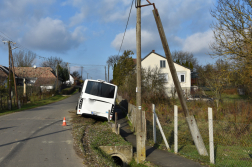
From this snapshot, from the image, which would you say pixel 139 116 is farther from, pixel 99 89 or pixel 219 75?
pixel 219 75

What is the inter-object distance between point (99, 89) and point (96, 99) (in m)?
0.70

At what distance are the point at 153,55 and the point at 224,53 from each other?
29.3m

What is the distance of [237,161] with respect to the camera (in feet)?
22.8

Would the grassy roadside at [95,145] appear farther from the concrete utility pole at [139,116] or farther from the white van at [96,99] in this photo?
the white van at [96,99]

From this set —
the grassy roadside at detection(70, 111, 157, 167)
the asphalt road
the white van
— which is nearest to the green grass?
the grassy roadside at detection(70, 111, 157, 167)

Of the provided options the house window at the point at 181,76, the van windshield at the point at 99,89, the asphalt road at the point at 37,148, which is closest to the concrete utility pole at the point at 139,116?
the asphalt road at the point at 37,148

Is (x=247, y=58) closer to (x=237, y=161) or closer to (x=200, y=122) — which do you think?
(x=200, y=122)

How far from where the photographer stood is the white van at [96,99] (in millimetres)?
13633

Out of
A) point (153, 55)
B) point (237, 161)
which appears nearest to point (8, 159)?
point (237, 161)

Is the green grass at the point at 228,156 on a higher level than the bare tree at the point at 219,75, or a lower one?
lower

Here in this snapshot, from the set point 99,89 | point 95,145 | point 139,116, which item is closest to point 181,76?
point 99,89

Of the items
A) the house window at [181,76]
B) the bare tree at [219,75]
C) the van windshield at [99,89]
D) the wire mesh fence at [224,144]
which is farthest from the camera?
the house window at [181,76]

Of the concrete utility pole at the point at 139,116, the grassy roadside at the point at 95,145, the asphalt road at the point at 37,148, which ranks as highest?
the concrete utility pole at the point at 139,116

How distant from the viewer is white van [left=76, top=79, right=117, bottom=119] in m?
13.6
